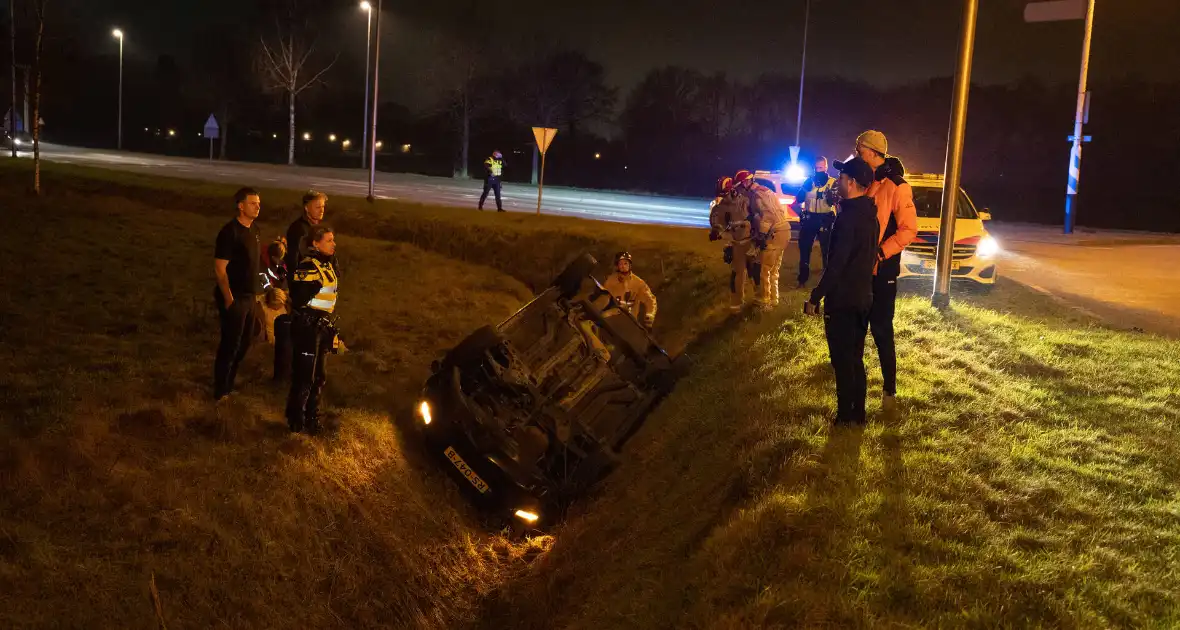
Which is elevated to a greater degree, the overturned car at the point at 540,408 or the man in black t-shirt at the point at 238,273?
the man in black t-shirt at the point at 238,273

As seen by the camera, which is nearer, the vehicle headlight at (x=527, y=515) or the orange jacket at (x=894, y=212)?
the orange jacket at (x=894, y=212)

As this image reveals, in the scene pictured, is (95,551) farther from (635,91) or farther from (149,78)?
(149,78)

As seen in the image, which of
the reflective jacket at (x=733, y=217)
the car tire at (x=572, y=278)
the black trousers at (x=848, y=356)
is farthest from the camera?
the reflective jacket at (x=733, y=217)

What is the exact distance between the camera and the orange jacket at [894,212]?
674 cm

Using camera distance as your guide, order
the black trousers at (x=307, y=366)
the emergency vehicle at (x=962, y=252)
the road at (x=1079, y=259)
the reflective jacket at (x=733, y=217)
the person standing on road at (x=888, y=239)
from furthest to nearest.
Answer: the emergency vehicle at (x=962, y=252) → the road at (x=1079, y=259) → the reflective jacket at (x=733, y=217) → the black trousers at (x=307, y=366) → the person standing on road at (x=888, y=239)

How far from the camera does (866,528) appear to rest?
4.98 meters

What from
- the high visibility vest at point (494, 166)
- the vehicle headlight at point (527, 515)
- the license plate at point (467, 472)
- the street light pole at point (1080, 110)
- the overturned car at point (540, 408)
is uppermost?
the street light pole at point (1080, 110)

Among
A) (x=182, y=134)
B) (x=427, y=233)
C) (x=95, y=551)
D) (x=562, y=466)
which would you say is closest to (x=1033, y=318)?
(x=562, y=466)

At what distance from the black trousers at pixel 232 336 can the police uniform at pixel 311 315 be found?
2.13 ft

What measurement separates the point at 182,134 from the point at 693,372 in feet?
251

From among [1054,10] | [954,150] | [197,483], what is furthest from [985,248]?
[1054,10]

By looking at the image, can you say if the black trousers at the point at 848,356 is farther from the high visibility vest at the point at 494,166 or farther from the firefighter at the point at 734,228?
the high visibility vest at the point at 494,166

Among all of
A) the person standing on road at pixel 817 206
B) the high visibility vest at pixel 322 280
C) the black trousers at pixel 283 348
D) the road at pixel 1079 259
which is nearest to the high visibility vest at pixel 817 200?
the person standing on road at pixel 817 206

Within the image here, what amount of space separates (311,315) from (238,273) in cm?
90
